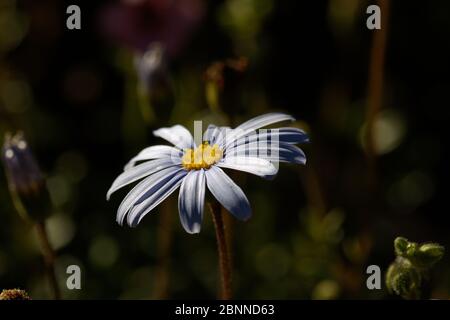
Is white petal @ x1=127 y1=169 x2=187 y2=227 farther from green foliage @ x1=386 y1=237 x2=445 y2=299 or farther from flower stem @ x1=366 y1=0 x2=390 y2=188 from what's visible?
flower stem @ x1=366 y1=0 x2=390 y2=188

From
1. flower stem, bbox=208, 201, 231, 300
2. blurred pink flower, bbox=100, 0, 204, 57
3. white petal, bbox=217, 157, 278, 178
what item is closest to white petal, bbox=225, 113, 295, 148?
white petal, bbox=217, 157, 278, 178

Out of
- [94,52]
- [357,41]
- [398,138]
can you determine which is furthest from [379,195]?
[94,52]

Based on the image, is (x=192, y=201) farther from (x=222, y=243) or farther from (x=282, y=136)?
(x=282, y=136)

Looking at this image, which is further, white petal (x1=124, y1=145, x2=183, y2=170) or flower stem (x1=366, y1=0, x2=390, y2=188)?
flower stem (x1=366, y1=0, x2=390, y2=188)

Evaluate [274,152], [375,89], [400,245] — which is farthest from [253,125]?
[375,89]

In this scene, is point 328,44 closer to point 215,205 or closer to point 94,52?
point 94,52

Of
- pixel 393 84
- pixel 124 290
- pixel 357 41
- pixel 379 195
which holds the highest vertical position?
pixel 357 41
